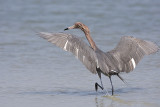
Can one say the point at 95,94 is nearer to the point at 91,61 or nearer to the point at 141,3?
the point at 91,61

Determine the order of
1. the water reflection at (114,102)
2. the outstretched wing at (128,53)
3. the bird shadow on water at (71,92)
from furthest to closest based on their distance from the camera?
the outstretched wing at (128,53) < the bird shadow on water at (71,92) < the water reflection at (114,102)

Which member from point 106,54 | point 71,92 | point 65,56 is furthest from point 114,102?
point 65,56

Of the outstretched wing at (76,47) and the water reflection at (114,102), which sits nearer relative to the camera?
the water reflection at (114,102)

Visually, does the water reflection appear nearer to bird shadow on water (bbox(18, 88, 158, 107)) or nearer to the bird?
bird shadow on water (bbox(18, 88, 158, 107))

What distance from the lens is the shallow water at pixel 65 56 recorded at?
7.33m

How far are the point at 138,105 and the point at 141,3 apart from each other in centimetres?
1030

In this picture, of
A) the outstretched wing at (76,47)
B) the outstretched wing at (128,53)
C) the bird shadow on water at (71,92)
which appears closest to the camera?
the outstretched wing at (76,47)

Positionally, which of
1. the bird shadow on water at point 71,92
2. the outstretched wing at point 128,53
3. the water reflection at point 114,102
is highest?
the outstretched wing at point 128,53

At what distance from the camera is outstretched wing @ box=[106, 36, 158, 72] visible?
25.5 ft

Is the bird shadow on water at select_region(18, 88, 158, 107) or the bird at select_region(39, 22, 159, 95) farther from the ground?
the bird at select_region(39, 22, 159, 95)

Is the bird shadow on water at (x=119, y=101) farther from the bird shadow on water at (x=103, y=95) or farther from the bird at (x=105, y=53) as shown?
the bird at (x=105, y=53)

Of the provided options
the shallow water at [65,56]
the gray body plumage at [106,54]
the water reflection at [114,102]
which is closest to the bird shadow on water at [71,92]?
the shallow water at [65,56]

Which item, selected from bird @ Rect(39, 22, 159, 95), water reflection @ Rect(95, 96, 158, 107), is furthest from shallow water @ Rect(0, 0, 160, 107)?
bird @ Rect(39, 22, 159, 95)

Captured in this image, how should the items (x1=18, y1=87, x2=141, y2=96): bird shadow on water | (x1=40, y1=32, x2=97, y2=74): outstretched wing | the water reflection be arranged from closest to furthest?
the water reflection → (x1=40, y1=32, x2=97, y2=74): outstretched wing → (x1=18, y1=87, x2=141, y2=96): bird shadow on water
